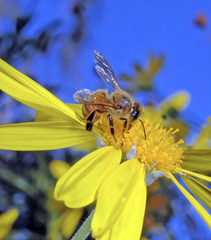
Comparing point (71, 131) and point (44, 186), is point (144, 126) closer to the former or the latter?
point (71, 131)

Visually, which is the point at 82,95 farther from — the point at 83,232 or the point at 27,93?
the point at 83,232

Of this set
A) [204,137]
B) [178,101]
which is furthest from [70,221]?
[178,101]

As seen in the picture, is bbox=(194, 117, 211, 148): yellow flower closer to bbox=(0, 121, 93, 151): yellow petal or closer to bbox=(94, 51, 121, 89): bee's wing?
bbox=(94, 51, 121, 89): bee's wing

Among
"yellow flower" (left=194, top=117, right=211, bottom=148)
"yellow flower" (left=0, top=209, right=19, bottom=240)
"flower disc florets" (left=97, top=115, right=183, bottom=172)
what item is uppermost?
"yellow flower" (left=194, top=117, right=211, bottom=148)

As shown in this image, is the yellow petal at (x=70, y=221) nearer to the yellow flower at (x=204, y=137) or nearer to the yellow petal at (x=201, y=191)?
the yellow petal at (x=201, y=191)

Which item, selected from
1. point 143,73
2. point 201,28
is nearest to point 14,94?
point 143,73

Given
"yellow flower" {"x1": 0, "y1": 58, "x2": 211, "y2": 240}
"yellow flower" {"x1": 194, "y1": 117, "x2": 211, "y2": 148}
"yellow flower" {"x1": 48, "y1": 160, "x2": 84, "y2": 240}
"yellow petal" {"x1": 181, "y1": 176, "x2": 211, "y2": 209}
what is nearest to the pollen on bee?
"yellow flower" {"x1": 0, "y1": 58, "x2": 211, "y2": 240}

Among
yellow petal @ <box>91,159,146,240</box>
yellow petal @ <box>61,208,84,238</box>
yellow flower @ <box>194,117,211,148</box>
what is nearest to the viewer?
yellow petal @ <box>91,159,146,240</box>
